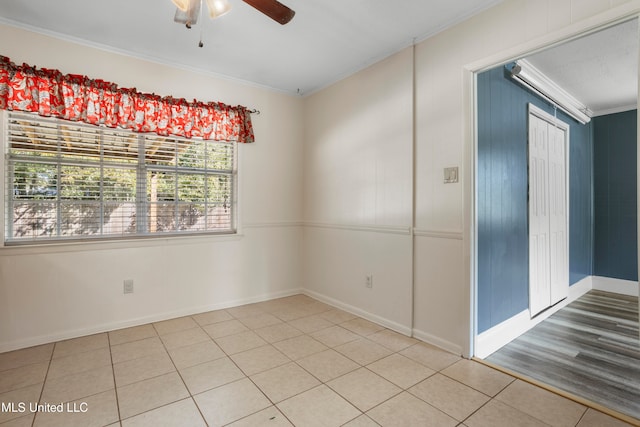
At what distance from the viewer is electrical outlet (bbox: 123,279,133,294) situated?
293 cm

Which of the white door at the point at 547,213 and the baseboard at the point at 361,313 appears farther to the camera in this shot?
the white door at the point at 547,213

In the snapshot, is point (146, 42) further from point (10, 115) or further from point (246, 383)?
point (246, 383)

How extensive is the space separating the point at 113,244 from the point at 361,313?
247 cm

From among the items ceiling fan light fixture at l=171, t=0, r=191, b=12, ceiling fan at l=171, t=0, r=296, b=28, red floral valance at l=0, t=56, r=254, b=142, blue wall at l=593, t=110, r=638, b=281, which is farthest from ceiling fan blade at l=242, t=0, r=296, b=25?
blue wall at l=593, t=110, r=638, b=281

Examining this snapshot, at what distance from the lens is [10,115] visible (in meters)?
2.48

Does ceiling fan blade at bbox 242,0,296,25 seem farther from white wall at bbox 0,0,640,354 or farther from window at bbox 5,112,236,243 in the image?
window at bbox 5,112,236,243

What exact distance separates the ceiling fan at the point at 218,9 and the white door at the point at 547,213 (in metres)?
2.64

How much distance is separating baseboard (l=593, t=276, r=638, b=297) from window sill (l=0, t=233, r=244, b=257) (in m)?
4.92

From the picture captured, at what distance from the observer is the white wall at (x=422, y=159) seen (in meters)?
2.09

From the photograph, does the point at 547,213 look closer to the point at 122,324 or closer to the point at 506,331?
the point at 506,331

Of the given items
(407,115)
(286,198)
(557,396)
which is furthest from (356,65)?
(557,396)

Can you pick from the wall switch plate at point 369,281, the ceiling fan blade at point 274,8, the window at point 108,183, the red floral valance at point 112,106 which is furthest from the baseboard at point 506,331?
the red floral valance at point 112,106

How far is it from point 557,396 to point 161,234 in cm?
340

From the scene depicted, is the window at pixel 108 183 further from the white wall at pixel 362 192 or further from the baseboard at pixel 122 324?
the white wall at pixel 362 192
